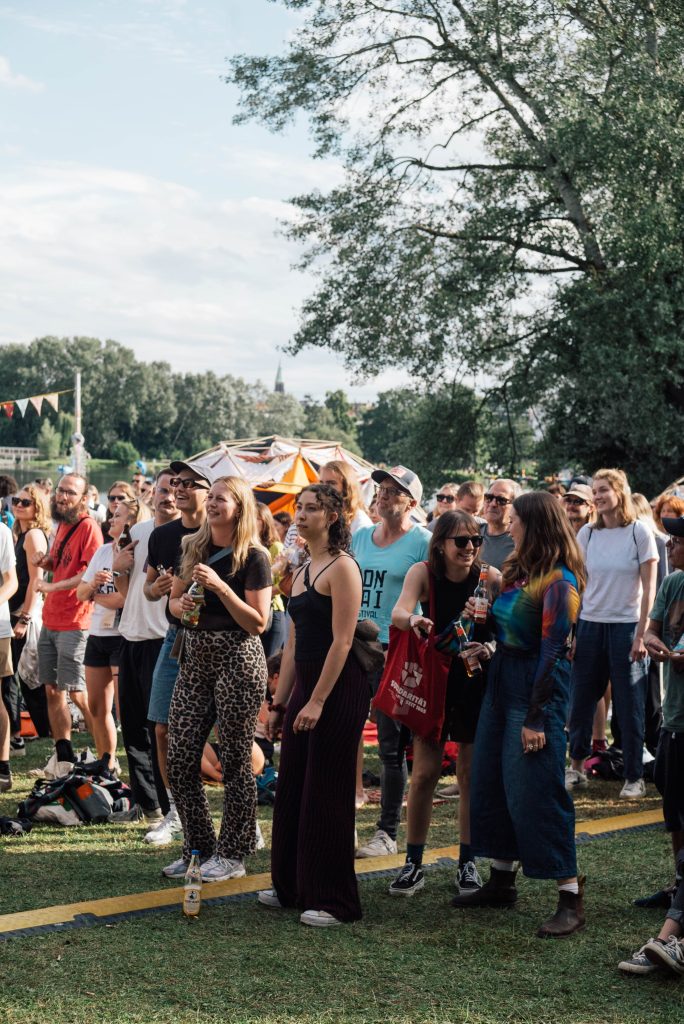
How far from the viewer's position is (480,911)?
5008 mm

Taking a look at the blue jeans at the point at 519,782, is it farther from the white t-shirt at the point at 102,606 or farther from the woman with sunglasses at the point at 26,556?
the woman with sunglasses at the point at 26,556

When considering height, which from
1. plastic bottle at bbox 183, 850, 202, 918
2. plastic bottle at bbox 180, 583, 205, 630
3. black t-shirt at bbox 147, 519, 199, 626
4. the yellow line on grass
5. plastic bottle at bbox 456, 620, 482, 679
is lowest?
the yellow line on grass

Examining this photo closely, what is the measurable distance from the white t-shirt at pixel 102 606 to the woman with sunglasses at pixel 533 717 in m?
2.96

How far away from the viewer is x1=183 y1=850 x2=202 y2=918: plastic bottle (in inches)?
190

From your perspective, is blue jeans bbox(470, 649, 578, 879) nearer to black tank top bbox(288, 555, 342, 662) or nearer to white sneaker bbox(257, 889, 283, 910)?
black tank top bbox(288, 555, 342, 662)

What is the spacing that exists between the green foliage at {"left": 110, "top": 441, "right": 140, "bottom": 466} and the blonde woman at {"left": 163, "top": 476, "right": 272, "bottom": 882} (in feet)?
277

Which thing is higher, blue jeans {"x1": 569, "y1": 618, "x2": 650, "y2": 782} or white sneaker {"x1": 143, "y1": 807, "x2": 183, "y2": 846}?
blue jeans {"x1": 569, "y1": 618, "x2": 650, "y2": 782}

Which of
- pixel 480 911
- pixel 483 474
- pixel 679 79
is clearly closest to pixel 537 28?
pixel 679 79

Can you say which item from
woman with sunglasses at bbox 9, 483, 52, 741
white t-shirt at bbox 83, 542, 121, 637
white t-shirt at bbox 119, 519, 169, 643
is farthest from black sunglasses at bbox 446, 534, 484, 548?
woman with sunglasses at bbox 9, 483, 52, 741

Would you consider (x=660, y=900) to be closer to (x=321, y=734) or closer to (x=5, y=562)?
(x=321, y=734)

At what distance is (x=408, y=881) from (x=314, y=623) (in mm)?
1350

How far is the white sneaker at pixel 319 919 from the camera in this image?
4.73m

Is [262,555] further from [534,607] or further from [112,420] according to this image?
[112,420]

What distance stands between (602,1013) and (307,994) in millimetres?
1042
